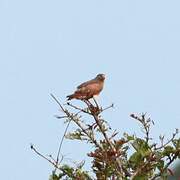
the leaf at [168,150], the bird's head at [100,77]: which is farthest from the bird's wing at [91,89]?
Answer: the leaf at [168,150]

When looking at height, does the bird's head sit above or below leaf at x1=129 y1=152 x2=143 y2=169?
above

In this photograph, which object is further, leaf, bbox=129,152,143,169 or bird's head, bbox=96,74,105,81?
bird's head, bbox=96,74,105,81

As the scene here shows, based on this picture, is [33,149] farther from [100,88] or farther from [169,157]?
[100,88]

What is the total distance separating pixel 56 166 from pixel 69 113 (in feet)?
1.31

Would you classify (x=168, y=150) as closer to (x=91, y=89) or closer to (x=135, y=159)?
(x=135, y=159)

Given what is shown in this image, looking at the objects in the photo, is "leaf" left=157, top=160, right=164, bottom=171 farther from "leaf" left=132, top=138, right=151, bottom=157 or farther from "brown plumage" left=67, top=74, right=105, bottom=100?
"brown plumage" left=67, top=74, right=105, bottom=100

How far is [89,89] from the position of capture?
685 cm

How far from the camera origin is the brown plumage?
6426mm

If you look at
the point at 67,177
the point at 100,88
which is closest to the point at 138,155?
the point at 67,177

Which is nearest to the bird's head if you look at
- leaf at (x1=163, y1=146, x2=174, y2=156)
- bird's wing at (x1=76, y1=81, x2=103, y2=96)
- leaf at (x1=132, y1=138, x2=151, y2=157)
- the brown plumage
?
the brown plumage

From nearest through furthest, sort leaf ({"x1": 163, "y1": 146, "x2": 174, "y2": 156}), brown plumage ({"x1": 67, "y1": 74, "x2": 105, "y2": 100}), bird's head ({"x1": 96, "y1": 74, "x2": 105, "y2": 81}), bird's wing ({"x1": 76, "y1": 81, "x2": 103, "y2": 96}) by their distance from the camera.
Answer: leaf ({"x1": 163, "y1": 146, "x2": 174, "y2": 156})
brown plumage ({"x1": 67, "y1": 74, "x2": 105, "y2": 100})
bird's wing ({"x1": 76, "y1": 81, "x2": 103, "y2": 96})
bird's head ({"x1": 96, "y1": 74, "x2": 105, "y2": 81})

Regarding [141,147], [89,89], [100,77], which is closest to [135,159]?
[141,147]

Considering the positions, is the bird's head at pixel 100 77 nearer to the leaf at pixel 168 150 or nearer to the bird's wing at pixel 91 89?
the bird's wing at pixel 91 89

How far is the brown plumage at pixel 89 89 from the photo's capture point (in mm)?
6426
